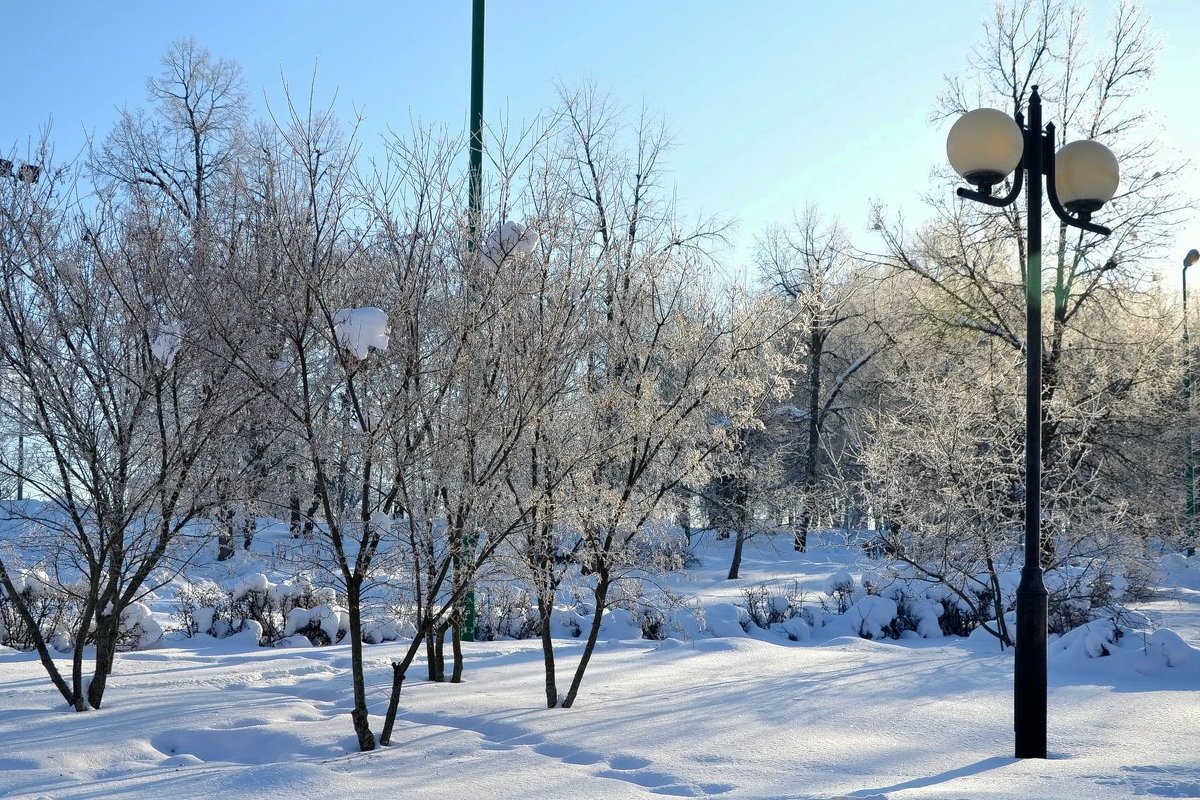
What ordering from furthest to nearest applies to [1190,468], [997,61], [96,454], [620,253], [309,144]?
[1190,468]
[997,61]
[620,253]
[96,454]
[309,144]

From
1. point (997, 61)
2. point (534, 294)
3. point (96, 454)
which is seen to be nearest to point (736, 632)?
point (534, 294)

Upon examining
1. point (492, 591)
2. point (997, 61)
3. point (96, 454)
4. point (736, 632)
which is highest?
point (997, 61)

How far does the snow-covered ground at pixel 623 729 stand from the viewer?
4344mm

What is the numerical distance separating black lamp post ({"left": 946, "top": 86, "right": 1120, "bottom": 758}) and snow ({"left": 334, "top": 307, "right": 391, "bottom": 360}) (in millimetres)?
3019

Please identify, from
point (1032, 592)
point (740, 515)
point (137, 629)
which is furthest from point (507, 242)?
point (740, 515)

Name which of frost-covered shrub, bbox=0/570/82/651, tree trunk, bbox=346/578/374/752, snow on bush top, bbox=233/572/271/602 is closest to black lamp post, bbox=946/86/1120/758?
tree trunk, bbox=346/578/374/752

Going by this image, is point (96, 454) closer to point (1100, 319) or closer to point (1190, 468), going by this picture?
point (1100, 319)

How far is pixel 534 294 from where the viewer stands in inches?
237

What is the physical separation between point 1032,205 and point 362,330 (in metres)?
3.57

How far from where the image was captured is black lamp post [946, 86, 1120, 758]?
15.7 ft

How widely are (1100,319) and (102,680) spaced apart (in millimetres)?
15349

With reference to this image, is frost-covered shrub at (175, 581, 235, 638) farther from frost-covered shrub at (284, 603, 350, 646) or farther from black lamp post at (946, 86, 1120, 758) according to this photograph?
black lamp post at (946, 86, 1120, 758)

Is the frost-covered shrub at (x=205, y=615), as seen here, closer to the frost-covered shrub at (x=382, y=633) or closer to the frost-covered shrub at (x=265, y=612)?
the frost-covered shrub at (x=265, y=612)

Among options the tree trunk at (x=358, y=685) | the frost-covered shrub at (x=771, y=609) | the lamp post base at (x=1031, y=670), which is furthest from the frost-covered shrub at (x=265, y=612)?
the lamp post base at (x=1031, y=670)
